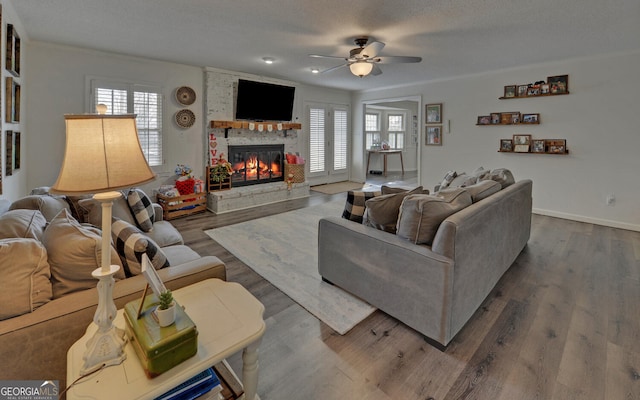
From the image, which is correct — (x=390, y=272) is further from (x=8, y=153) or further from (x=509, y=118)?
(x=509, y=118)

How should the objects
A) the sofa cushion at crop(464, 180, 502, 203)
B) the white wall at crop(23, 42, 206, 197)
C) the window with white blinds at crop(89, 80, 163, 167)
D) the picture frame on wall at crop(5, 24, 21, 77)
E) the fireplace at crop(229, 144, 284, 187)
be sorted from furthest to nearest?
the fireplace at crop(229, 144, 284, 187), the window with white blinds at crop(89, 80, 163, 167), the white wall at crop(23, 42, 206, 197), the picture frame on wall at crop(5, 24, 21, 77), the sofa cushion at crop(464, 180, 502, 203)

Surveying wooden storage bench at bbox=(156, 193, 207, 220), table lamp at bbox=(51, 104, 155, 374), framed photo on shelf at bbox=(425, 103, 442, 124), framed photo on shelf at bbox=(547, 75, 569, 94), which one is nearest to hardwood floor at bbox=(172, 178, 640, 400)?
table lamp at bbox=(51, 104, 155, 374)

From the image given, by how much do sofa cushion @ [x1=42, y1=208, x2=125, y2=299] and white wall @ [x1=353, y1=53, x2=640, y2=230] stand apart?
6056 millimetres

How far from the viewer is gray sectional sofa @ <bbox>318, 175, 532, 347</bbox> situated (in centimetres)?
187

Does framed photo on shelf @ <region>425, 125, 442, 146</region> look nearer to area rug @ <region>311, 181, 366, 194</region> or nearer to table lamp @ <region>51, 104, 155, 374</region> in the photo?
area rug @ <region>311, 181, 366, 194</region>

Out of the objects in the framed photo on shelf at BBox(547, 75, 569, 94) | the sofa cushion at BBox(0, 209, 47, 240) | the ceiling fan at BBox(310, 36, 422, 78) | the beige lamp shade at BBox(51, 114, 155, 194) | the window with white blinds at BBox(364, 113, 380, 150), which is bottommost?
the sofa cushion at BBox(0, 209, 47, 240)

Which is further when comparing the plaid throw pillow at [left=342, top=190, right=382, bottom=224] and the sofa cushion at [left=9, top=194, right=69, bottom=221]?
the plaid throw pillow at [left=342, top=190, right=382, bottom=224]

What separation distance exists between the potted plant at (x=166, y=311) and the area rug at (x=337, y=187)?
5.99 meters

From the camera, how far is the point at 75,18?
313 cm

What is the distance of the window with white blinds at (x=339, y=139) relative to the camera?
316 inches

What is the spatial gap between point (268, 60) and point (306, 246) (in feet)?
9.90

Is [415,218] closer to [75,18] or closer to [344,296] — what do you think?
[344,296]

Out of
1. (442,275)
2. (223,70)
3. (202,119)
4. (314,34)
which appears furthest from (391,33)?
(202,119)

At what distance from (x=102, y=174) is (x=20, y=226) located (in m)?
0.89
